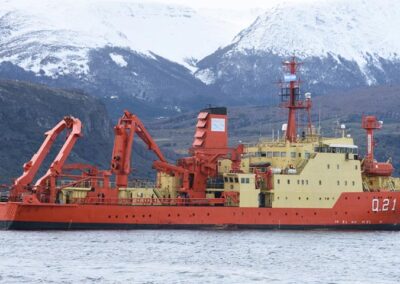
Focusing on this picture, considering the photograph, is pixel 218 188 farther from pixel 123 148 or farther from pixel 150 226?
pixel 123 148

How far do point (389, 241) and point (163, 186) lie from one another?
14619 mm

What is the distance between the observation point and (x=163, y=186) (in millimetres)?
78562

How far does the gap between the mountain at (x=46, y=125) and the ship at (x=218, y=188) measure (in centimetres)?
5960

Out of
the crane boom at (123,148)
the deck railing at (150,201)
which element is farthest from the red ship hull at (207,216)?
the crane boom at (123,148)

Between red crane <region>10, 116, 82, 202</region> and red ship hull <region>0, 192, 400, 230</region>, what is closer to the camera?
red ship hull <region>0, 192, 400, 230</region>

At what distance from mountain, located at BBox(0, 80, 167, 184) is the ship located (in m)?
59.6

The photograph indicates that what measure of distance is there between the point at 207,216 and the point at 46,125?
81.9m

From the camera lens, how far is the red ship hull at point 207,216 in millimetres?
71812

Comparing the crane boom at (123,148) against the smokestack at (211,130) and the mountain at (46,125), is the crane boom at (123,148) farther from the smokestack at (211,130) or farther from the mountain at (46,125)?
the mountain at (46,125)

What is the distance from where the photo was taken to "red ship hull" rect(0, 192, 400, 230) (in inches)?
2827

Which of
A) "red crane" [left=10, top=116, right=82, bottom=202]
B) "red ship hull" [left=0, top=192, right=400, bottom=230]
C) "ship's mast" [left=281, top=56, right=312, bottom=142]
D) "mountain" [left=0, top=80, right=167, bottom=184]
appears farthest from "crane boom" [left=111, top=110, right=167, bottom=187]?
"mountain" [left=0, top=80, right=167, bottom=184]

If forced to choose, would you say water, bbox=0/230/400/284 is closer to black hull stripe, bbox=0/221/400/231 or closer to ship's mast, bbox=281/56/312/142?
black hull stripe, bbox=0/221/400/231

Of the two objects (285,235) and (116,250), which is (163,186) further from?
(116,250)

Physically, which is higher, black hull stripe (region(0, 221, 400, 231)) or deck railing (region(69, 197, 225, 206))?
deck railing (region(69, 197, 225, 206))
